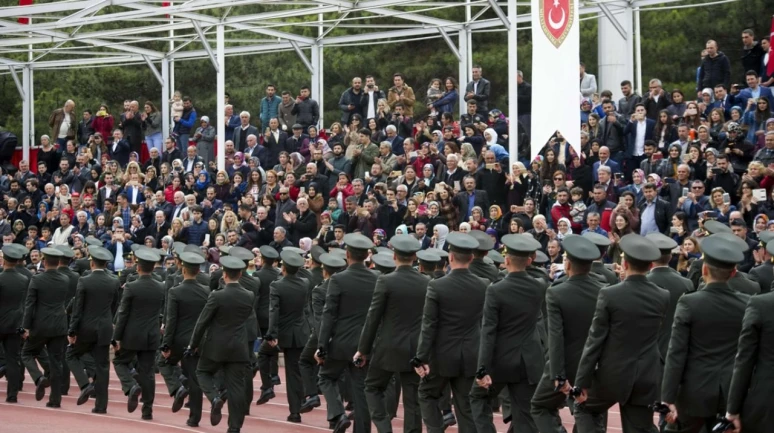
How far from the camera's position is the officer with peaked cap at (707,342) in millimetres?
8258

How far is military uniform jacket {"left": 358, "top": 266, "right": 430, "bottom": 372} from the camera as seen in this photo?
11.0 meters

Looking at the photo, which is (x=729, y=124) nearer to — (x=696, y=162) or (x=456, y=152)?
(x=696, y=162)

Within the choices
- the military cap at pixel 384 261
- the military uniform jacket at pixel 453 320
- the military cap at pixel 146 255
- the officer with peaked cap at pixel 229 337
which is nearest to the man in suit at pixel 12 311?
the military cap at pixel 146 255

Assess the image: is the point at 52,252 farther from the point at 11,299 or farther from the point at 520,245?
the point at 520,245

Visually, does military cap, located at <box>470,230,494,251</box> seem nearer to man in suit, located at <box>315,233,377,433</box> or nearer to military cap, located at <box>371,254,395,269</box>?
military cap, located at <box>371,254,395,269</box>

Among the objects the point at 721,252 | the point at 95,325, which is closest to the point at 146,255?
the point at 95,325

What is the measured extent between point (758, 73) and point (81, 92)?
27857 millimetres

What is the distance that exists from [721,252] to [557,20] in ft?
33.0

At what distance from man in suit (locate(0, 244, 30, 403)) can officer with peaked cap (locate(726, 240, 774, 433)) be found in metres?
10.4

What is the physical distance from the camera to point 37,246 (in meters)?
23.5

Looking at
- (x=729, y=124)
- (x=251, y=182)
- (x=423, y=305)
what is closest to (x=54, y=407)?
(x=423, y=305)

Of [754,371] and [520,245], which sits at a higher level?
[520,245]

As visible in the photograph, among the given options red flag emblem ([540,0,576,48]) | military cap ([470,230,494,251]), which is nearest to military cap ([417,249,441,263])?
military cap ([470,230,494,251])

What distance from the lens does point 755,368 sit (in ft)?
25.7
